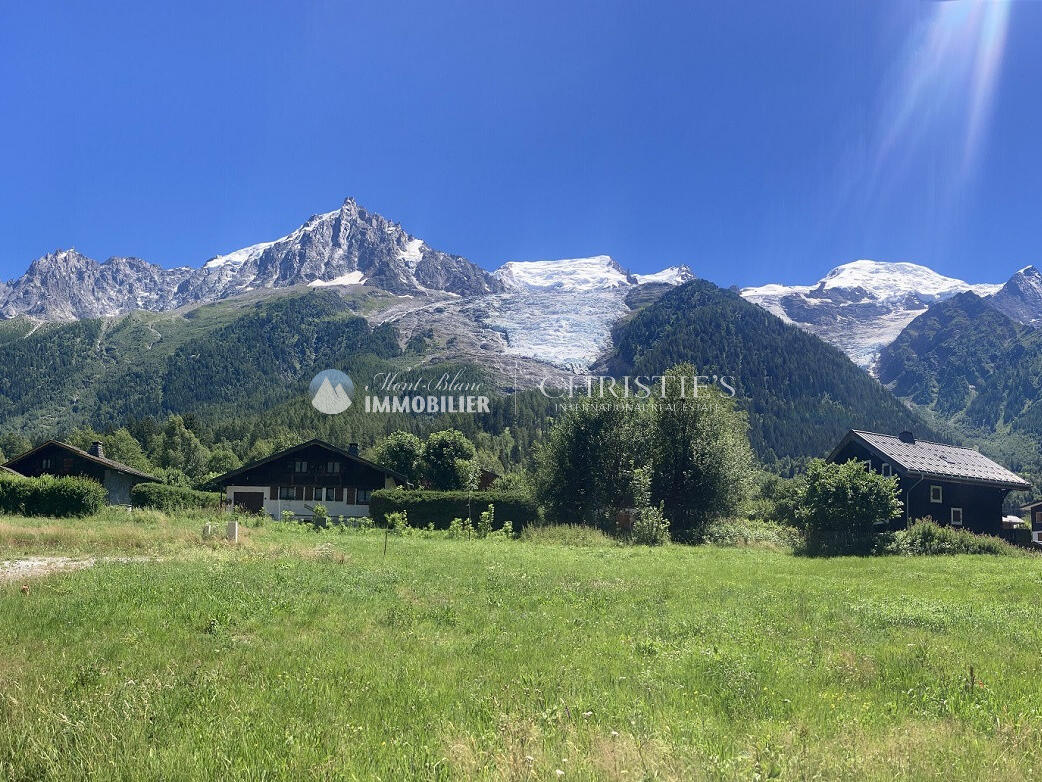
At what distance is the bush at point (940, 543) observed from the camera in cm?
3105

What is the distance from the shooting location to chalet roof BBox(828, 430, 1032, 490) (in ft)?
153

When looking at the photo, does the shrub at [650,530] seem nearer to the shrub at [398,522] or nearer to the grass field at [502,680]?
the shrub at [398,522]

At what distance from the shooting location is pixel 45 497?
109 ft

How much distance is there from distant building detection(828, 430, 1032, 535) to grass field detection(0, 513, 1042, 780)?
34.3 metres

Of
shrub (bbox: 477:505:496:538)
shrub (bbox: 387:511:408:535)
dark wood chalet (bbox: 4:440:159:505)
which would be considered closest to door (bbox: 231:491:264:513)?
dark wood chalet (bbox: 4:440:159:505)

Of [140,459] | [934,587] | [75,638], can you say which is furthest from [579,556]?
[140,459]

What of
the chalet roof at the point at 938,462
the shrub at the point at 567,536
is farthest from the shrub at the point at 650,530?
the chalet roof at the point at 938,462

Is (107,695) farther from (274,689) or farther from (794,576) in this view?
(794,576)

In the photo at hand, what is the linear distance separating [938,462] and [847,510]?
21810mm

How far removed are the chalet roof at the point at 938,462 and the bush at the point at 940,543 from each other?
14415 mm

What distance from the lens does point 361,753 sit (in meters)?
5.73

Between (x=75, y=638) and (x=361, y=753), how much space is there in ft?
20.5

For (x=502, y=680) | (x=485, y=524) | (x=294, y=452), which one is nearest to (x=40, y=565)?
(x=502, y=680)

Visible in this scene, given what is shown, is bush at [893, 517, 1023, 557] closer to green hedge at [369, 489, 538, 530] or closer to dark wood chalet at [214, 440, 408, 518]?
green hedge at [369, 489, 538, 530]
